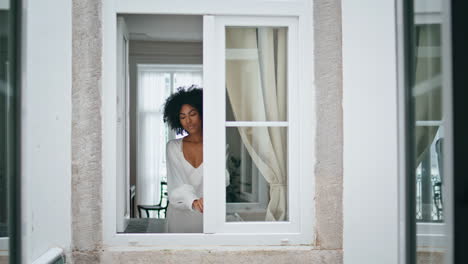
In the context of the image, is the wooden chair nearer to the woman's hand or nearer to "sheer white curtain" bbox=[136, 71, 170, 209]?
"sheer white curtain" bbox=[136, 71, 170, 209]

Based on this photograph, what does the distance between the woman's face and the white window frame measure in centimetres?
89

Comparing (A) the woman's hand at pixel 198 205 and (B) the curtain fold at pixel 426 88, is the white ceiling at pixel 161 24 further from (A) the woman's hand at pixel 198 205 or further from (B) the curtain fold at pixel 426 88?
(B) the curtain fold at pixel 426 88

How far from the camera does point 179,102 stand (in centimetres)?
451

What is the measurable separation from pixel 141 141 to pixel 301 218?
4.28 m

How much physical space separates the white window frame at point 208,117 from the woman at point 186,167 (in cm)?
49

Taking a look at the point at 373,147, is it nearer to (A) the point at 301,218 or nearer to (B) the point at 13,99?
(A) the point at 301,218

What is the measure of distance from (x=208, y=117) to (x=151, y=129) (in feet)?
13.5

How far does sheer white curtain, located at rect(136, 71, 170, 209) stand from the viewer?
23.9ft

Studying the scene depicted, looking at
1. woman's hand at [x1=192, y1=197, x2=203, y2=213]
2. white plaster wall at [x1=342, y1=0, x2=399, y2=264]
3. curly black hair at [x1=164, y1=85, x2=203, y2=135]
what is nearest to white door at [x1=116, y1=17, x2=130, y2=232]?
woman's hand at [x1=192, y1=197, x2=203, y2=213]

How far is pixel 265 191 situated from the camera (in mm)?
3480

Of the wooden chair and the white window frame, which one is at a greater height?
the white window frame

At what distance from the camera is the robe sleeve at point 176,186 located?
3.81m

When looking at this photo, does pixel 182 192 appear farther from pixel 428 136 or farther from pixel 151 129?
pixel 151 129

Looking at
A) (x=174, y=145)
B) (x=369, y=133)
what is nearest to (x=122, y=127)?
(x=174, y=145)
